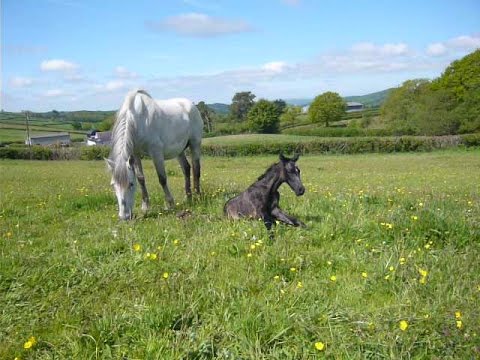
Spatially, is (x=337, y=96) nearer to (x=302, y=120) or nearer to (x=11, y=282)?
(x=302, y=120)

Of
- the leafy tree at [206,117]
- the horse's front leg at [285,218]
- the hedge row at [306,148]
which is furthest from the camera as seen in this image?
the leafy tree at [206,117]

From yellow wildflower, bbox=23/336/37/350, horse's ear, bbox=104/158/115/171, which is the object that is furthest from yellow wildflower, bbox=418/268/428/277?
horse's ear, bbox=104/158/115/171

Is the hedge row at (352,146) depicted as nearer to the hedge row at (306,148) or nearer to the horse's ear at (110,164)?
the hedge row at (306,148)

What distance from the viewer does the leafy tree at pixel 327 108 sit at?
117 meters

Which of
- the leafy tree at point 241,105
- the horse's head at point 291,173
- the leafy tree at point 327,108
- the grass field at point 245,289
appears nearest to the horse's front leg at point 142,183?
the grass field at point 245,289

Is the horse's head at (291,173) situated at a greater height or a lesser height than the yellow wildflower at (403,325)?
Result: greater

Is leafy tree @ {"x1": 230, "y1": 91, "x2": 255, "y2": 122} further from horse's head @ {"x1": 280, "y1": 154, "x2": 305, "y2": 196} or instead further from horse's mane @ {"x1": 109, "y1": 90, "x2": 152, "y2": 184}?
horse's head @ {"x1": 280, "y1": 154, "x2": 305, "y2": 196}

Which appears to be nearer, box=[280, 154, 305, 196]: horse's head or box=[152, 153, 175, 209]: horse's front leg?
box=[280, 154, 305, 196]: horse's head

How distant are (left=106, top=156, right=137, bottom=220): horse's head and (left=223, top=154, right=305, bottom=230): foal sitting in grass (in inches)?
80.0

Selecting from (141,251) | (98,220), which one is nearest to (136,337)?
(141,251)

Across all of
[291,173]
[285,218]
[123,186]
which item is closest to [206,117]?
[123,186]

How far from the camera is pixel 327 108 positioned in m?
117

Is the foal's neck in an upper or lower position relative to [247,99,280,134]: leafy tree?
lower

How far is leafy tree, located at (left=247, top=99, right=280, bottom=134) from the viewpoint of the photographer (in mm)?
99000
